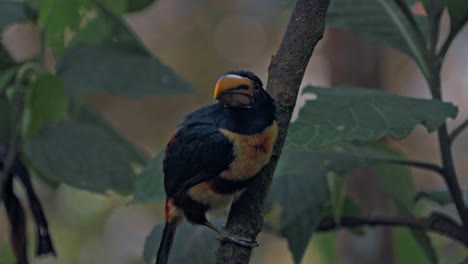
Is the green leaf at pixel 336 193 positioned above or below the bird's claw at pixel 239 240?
below

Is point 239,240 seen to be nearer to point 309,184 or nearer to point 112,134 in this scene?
point 309,184

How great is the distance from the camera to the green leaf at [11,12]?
235 cm

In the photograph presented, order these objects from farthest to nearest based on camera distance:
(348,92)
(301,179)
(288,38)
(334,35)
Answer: (334,35) → (301,179) → (348,92) → (288,38)

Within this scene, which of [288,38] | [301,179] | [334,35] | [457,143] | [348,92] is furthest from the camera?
Answer: [457,143]

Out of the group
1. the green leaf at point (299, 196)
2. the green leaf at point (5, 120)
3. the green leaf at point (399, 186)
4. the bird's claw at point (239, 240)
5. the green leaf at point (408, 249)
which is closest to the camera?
the bird's claw at point (239, 240)

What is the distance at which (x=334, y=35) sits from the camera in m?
3.21

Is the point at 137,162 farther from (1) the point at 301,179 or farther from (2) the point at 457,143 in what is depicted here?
(2) the point at 457,143

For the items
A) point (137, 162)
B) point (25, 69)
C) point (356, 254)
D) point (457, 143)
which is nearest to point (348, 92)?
point (137, 162)

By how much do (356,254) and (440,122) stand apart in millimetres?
1253

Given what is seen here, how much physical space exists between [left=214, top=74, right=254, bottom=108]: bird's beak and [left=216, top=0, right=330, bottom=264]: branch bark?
0.23 ft

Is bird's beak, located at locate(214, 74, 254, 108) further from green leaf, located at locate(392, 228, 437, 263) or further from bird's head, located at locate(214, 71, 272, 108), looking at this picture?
green leaf, located at locate(392, 228, 437, 263)

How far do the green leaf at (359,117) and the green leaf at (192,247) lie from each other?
364 mm

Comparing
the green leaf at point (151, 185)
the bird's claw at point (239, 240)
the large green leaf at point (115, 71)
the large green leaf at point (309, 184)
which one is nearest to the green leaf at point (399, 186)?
the large green leaf at point (309, 184)

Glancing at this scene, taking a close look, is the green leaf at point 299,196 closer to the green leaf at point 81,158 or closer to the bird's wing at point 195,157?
the bird's wing at point 195,157
